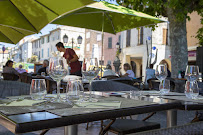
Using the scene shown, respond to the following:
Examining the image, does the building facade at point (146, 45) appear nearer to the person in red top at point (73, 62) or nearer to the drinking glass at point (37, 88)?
the person in red top at point (73, 62)

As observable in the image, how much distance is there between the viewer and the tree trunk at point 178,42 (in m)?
7.45

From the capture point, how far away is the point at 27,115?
1044 mm

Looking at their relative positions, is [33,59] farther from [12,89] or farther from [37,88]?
[37,88]

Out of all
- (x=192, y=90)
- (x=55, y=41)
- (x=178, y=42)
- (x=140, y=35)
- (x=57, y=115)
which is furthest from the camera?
(x=55, y=41)

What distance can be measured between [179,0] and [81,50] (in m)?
32.9

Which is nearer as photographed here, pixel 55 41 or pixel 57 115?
pixel 57 115

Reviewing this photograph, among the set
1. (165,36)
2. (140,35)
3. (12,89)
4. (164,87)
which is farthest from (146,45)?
(12,89)

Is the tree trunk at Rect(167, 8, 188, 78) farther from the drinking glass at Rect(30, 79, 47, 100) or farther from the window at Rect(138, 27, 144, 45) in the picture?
the window at Rect(138, 27, 144, 45)

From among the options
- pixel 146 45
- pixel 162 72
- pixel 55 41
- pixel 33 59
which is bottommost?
pixel 162 72

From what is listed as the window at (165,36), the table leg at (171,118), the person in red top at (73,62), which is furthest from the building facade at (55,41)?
the table leg at (171,118)

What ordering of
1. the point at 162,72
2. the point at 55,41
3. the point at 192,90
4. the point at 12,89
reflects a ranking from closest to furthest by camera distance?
1. the point at 192,90
2. the point at 162,72
3. the point at 12,89
4. the point at 55,41

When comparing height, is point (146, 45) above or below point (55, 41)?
below

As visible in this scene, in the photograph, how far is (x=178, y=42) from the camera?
24.6 feet

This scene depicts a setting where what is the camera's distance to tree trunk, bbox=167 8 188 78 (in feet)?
24.5
